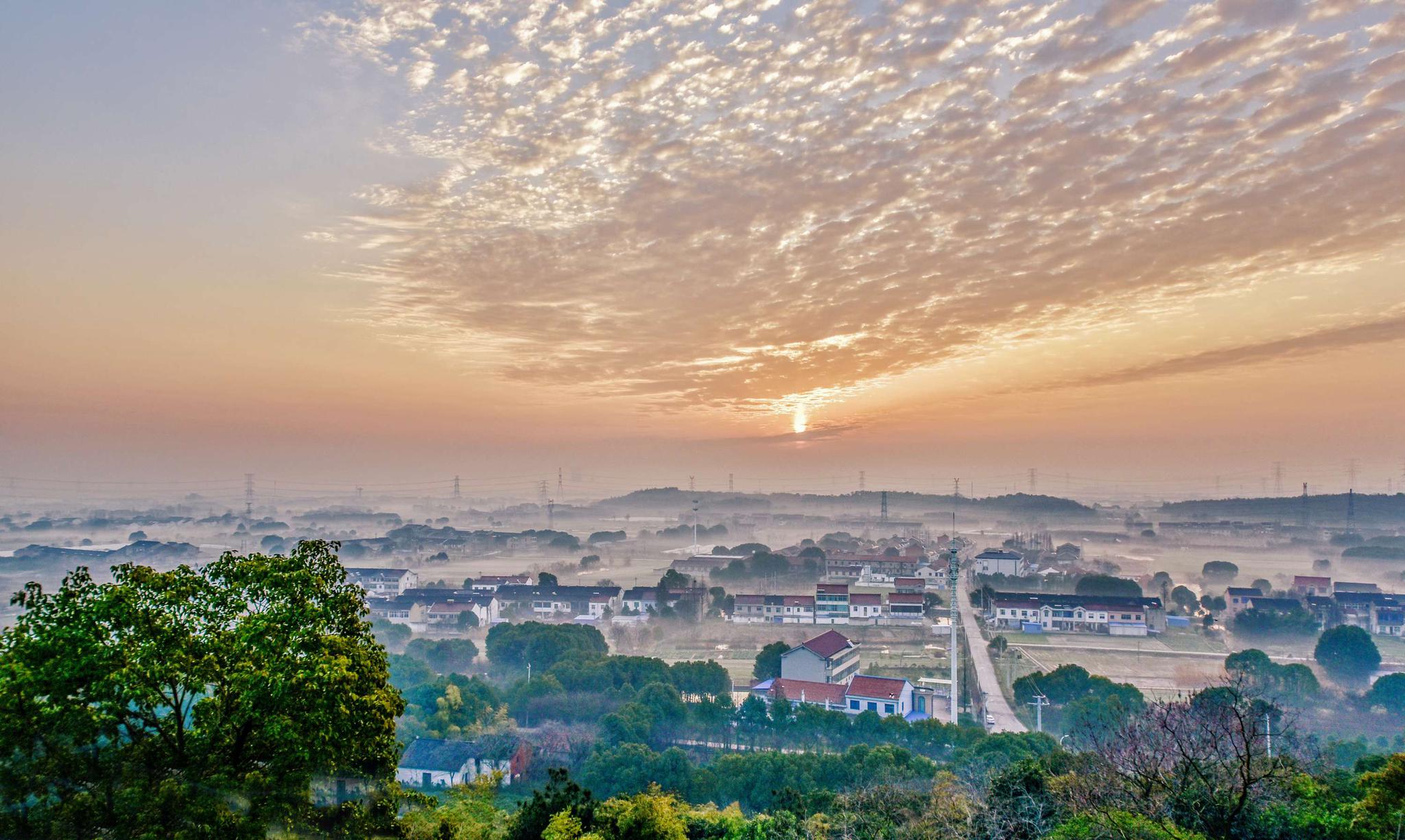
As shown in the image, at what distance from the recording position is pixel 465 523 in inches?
3189

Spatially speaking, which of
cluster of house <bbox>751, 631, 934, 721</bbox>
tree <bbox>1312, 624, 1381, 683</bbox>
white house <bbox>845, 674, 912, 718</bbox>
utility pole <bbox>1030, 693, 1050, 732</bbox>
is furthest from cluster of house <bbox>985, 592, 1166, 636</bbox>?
white house <bbox>845, 674, 912, 718</bbox>

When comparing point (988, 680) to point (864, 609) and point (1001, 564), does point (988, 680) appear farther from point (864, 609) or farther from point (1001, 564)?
point (1001, 564)

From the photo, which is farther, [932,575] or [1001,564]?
[1001,564]

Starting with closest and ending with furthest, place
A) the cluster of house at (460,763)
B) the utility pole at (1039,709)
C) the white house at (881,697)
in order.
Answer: the cluster of house at (460,763) → the utility pole at (1039,709) → the white house at (881,697)

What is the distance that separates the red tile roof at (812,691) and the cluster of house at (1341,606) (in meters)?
22.8

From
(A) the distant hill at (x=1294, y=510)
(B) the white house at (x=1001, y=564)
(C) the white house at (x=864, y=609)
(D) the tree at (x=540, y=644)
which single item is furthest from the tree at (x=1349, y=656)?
(A) the distant hill at (x=1294, y=510)

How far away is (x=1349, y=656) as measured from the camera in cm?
2169

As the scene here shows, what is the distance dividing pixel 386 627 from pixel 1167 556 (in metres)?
59.3

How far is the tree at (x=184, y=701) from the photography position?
491 cm

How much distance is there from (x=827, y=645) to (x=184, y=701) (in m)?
19.0

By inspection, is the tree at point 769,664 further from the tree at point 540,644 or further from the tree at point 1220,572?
the tree at point 1220,572

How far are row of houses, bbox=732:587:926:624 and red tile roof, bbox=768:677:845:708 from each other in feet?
39.3

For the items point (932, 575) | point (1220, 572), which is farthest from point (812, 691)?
point (1220, 572)

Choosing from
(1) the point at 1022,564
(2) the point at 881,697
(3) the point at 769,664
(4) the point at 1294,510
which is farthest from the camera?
(4) the point at 1294,510
